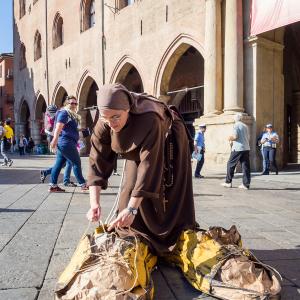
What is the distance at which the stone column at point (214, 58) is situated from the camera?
13117 millimetres

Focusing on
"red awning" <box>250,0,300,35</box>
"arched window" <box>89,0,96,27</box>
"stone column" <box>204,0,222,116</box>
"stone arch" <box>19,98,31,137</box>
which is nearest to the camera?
"red awning" <box>250,0,300,35</box>

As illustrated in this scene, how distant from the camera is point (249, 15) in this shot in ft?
40.5

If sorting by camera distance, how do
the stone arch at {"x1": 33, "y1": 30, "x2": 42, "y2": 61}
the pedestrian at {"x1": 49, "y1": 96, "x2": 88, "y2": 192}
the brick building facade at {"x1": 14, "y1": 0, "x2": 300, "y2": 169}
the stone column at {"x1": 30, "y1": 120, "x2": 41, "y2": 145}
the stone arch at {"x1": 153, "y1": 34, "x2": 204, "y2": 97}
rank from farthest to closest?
the stone column at {"x1": 30, "y1": 120, "x2": 41, "y2": 145} → the stone arch at {"x1": 33, "y1": 30, "x2": 42, "y2": 61} → the stone arch at {"x1": 153, "y1": 34, "x2": 204, "y2": 97} → the brick building facade at {"x1": 14, "y1": 0, "x2": 300, "y2": 169} → the pedestrian at {"x1": 49, "y1": 96, "x2": 88, "y2": 192}

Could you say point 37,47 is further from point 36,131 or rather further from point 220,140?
point 220,140

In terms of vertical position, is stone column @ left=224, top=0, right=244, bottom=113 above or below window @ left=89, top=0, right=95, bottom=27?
below

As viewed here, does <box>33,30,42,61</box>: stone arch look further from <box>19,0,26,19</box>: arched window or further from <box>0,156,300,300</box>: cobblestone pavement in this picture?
<box>0,156,300,300</box>: cobblestone pavement

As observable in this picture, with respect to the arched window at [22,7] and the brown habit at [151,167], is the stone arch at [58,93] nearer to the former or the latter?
the arched window at [22,7]

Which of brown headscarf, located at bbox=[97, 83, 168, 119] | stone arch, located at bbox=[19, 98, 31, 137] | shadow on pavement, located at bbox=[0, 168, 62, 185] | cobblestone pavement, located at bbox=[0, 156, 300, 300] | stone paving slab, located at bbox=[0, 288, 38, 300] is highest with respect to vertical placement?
stone arch, located at bbox=[19, 98, 31, 137]

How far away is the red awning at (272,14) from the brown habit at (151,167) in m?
8.72

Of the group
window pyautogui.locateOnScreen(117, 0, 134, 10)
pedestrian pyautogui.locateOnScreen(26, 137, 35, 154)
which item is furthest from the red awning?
pedestrian pyautogui.locateOnScreen(26, 137, 35, 154)

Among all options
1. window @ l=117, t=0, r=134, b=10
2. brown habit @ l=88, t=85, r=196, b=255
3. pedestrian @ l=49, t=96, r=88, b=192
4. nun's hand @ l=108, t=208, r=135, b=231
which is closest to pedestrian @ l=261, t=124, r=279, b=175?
pedestrian @ l=49, t=96, r=88, b=192

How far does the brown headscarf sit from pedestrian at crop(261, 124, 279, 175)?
9220 millimetres

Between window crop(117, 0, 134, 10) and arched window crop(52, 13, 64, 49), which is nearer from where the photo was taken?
window crop(117, 0, 134, 10)

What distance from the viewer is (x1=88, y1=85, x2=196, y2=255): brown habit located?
2.70m
